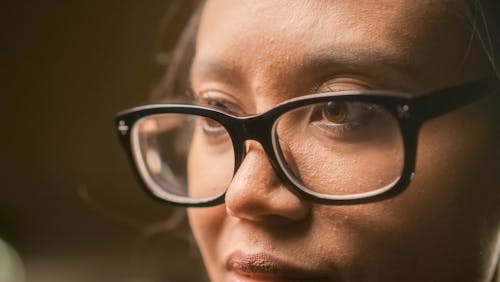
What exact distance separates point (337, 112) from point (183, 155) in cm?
27

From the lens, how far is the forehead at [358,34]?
0.57 metres

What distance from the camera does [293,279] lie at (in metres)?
0.58

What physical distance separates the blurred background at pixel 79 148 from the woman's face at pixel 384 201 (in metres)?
0.43

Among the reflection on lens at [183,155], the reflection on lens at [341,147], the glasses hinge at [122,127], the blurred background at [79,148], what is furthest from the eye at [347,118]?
the blurred background at [79,148]

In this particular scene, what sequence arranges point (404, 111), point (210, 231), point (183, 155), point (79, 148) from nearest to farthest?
point (404, 111) < point (210, 231) < point (183, 155) < point (79, 148)

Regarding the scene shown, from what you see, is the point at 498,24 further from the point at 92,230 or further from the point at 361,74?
the point at 92,230

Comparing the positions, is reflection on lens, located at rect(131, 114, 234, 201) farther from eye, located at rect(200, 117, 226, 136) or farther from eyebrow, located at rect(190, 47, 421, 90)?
eyebrow, located at rect(190, 47, 421, 90)

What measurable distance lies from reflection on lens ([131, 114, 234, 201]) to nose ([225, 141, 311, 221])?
0.07 meters

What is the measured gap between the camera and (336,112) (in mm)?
585

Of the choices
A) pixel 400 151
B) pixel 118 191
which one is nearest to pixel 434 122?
pixel 400 151

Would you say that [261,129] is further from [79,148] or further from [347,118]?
[79,148]

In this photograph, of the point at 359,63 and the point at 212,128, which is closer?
the point at 359,63

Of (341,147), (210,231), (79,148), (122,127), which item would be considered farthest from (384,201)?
(79,148)

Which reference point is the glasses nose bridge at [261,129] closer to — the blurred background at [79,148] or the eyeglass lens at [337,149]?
the eyeglass lens at [337,149]
